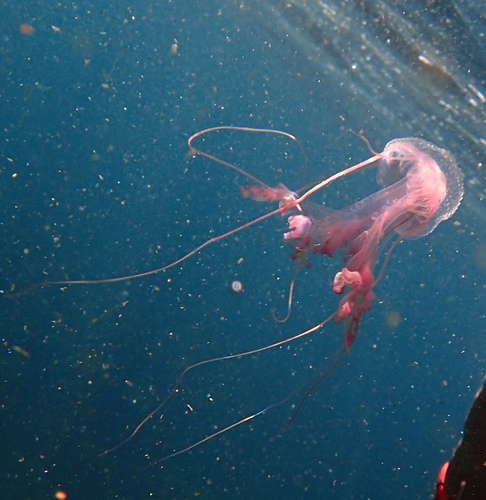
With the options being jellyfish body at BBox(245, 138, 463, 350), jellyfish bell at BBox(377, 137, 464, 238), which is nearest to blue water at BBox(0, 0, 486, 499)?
jellyfish body at BBox(245, 138, 463, 350)

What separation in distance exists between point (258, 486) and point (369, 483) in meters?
33.6

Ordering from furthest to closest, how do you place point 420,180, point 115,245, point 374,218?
1. point 115,245
2. point 420,180
3. point 374,218

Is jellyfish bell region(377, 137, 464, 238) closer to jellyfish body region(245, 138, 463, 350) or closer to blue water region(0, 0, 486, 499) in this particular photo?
jellyfish body region(245, 138, 463, 350)

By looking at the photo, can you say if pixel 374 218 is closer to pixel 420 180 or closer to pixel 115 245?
pixel 420 180

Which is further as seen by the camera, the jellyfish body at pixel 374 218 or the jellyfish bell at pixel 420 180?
the jellyfish bell at pixel 420 180

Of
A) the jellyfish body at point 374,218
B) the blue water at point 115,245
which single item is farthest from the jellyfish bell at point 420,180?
the blue water at point 115,245

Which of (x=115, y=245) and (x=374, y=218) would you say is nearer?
(x=374, y=218)

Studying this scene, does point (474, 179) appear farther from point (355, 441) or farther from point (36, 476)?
point (355, 441)

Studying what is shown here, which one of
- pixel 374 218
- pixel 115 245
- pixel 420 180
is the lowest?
pixel 115 245

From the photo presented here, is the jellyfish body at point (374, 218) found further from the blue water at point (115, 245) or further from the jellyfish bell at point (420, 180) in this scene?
the blue water at point (115, 245)

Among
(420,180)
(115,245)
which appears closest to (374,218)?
(420,180)

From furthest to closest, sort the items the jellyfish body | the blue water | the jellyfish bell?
the blue water, the jellyfish bell, the jellyfish body

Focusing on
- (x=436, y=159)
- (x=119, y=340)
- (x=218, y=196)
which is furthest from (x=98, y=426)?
(x=218, y=196)

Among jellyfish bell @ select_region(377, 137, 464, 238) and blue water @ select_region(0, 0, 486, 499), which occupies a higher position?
jellyfish bell @ select_region(377, 137, 464, 238)
